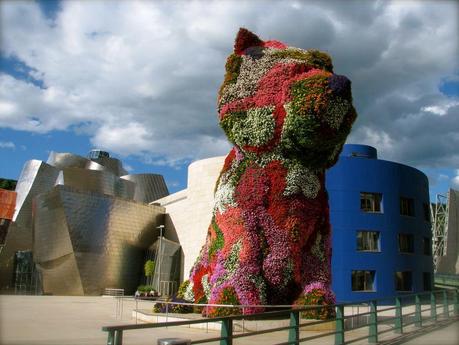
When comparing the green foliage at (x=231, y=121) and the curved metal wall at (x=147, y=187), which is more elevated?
the curved metal wall at (x=147, y=187)

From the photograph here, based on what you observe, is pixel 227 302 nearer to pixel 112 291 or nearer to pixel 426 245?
pixel 112 291

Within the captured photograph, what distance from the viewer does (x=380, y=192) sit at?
1079 inches

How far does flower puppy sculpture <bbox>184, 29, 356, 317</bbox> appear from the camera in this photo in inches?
413

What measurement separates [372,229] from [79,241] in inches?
726

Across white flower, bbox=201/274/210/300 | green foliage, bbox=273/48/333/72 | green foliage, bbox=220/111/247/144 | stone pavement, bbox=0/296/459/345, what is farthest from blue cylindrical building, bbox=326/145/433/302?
green foliage, bbox=220/111/247/144

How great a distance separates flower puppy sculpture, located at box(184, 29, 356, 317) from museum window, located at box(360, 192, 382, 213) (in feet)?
53.8

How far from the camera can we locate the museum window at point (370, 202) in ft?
89.5

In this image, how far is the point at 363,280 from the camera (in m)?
26.8

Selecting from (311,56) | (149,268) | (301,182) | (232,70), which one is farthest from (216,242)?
(149,268)

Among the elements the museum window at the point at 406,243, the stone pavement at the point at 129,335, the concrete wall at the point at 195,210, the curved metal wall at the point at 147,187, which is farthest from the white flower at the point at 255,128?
the curved metal wall at the point at 147,187

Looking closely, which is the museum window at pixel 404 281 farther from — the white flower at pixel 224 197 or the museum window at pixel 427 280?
the white flower at pixel 224 197

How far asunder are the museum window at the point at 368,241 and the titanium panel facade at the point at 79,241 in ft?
54.2

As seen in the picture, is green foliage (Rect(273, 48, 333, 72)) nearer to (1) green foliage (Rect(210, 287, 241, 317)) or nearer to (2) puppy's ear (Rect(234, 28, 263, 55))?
(2) puppy's ear (Rect(234, 28, 263, 55))

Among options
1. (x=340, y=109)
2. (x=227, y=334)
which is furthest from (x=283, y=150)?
(x=227, y=334)
